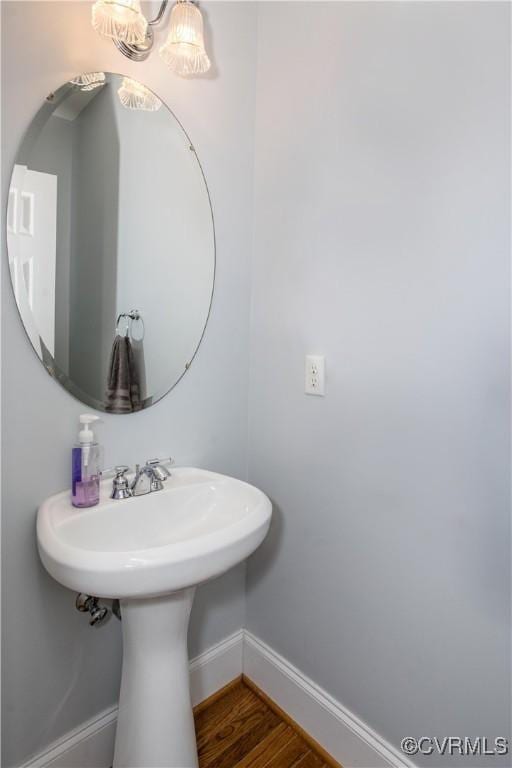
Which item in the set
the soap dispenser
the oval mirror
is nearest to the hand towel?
the oval mirror

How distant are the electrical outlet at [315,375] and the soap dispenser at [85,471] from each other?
614 mm

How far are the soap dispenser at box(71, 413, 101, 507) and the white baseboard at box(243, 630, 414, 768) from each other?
890mm

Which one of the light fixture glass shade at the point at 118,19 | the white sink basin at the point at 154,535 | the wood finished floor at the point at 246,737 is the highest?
the light fixture glass shade at the point at 118,19

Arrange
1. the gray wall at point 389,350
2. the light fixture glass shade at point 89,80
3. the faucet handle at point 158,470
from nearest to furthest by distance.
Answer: the gray wall at point 389,350, the light fixture glass shade at point 89,80, the faucet handle at point 158,470

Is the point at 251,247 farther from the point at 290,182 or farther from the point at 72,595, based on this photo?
the point at 72,595

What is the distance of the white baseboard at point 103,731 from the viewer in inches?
40.7

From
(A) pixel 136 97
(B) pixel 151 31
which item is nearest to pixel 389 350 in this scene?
(A) pixel 136 97

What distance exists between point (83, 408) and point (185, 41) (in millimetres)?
996

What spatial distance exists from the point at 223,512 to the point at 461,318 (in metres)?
0.76

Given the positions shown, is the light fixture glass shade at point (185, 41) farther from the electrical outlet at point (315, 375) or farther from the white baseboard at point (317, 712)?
the white baseboard at point (317, 712)

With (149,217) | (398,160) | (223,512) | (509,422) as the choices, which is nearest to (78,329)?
(149,217)

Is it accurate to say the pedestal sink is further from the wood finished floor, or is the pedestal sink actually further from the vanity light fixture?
the vanity light fixture

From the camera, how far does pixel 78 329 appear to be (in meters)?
1.02

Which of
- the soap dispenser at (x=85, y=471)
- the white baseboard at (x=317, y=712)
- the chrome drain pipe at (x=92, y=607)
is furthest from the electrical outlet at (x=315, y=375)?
the white baseboard at (x=317, y=712)
